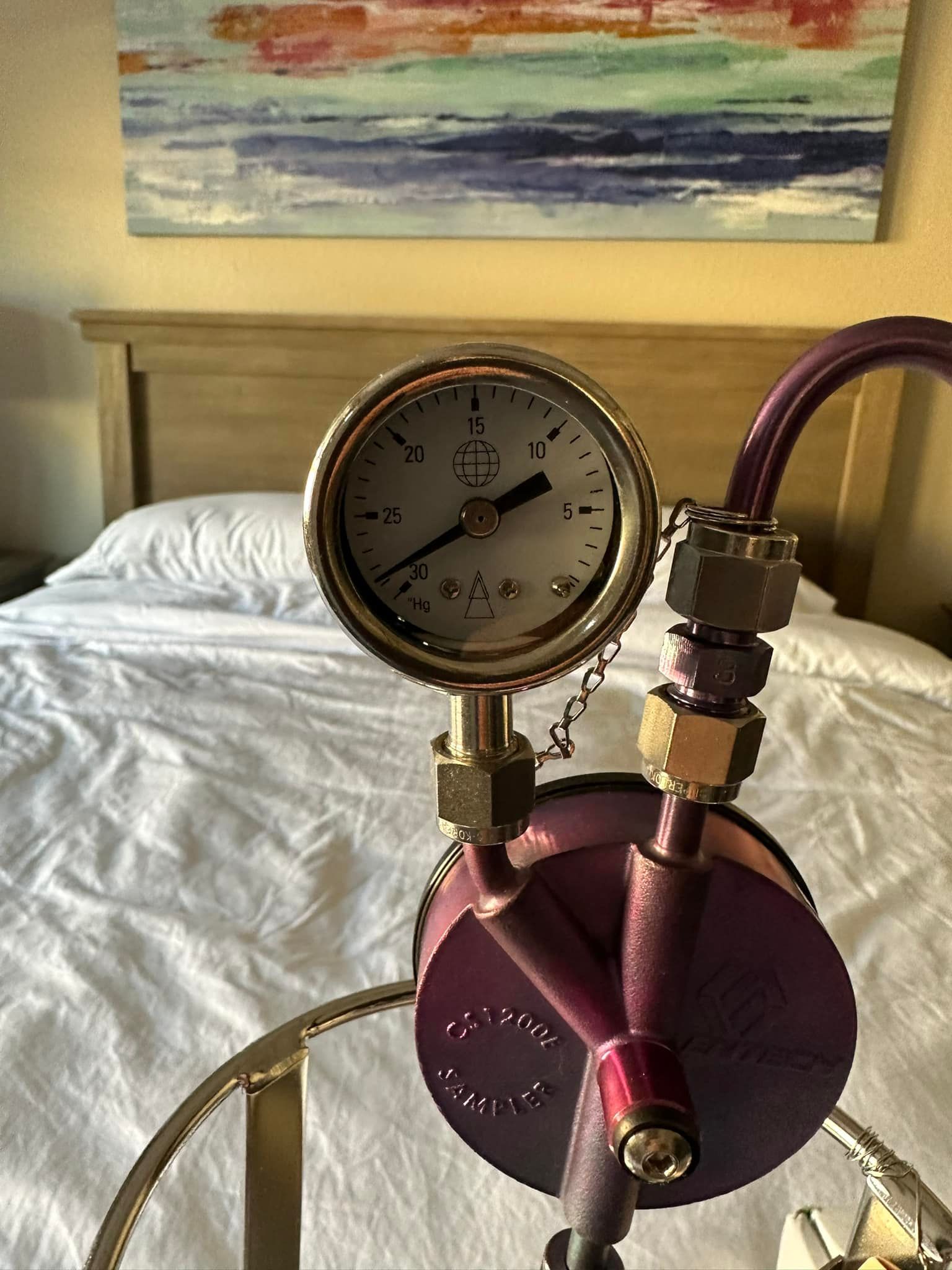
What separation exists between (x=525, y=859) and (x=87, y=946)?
59cm

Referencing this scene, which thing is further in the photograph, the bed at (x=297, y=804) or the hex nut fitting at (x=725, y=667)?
the bed at (x=297, y=804)

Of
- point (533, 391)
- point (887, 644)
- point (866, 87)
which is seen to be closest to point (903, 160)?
point (866, 87)

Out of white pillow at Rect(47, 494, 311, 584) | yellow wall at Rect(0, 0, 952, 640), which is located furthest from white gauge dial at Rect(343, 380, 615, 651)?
yellow wall at Rect(0, 0, 952, 640)

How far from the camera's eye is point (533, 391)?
285mm

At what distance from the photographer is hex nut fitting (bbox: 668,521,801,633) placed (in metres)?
0.28

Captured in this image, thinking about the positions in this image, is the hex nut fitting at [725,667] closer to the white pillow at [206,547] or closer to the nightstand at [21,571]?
the white pillow at [206,547]

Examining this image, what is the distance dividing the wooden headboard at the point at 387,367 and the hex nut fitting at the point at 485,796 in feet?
5.09

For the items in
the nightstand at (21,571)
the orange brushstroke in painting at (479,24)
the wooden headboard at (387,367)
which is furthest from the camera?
the nightstand at (21,571)

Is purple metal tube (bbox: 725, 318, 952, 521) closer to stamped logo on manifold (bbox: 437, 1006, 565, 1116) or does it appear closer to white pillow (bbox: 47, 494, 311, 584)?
stamped logo on manifold (bbox: 437, 1006, 565, 1116)

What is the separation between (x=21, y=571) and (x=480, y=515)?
2.02 metres

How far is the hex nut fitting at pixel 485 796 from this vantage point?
297mm

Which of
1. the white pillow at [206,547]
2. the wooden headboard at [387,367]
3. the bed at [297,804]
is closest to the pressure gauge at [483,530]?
the bed at [297,804]

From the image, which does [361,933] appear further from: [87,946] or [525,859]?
[525,859]

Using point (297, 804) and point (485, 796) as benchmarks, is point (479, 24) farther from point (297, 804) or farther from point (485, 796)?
point (485, 796)
